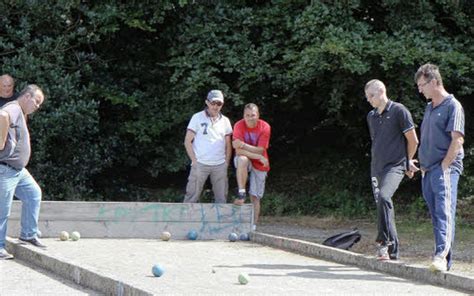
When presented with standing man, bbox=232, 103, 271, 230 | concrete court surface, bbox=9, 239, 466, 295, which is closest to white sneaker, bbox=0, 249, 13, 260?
concrete court surface, bbox=9, 239, 466, 295

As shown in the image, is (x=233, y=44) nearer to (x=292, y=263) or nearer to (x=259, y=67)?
(x=259, y=67)

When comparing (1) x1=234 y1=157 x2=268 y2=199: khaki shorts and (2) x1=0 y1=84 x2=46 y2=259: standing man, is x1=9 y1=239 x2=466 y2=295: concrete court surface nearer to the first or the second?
(2) x1=0 y1=84 x2=46 y2=259: standing man

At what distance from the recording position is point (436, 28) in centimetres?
1297

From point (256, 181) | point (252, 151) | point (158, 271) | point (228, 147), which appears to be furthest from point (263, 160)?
point (158, 271)

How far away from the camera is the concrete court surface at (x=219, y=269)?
6.75 m

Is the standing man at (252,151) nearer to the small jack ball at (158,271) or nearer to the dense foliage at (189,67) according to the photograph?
the dense foliage at (189,67)

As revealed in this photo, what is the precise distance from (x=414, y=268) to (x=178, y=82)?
693 cm

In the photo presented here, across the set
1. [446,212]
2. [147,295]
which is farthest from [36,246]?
[446,212]

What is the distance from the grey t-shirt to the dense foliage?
178 inches

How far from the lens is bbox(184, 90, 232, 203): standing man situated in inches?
430

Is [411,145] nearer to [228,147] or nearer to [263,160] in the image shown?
[263,160]

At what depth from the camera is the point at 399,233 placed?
11891 mm

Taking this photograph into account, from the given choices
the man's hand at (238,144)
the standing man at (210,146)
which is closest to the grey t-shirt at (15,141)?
the standing man at (210,146)

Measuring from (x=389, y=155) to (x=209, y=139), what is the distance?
324 cm
